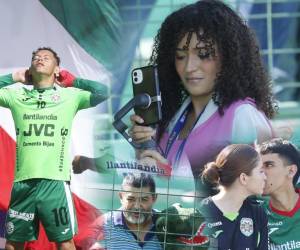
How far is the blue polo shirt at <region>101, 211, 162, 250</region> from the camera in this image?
3.75 metres

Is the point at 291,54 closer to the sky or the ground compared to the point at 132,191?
closer to the sky

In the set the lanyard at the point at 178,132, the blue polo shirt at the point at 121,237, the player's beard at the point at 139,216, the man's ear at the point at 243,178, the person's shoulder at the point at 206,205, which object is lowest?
the blue polo shirt at the point at 121,237

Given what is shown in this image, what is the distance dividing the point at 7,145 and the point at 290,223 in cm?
140

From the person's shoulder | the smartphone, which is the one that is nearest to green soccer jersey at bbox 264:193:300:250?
the person's shoulder

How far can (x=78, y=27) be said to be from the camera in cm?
394

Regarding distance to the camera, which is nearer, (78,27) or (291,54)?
(291,54)

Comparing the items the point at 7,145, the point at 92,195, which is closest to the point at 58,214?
the point at 92,195

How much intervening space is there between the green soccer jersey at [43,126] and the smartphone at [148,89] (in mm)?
258

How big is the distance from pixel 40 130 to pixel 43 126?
24mm

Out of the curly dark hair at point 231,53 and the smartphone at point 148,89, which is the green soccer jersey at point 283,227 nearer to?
the curly dark hair at point 231,53

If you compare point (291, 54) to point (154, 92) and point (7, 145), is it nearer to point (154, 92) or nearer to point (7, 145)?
point (154, 92)

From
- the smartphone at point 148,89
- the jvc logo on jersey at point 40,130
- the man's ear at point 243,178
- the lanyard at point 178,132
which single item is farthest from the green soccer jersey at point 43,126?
the man's ear at point 243,178

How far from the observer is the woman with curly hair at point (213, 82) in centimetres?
366

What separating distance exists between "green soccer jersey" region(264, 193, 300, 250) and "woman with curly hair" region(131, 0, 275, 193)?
14.1 inches
